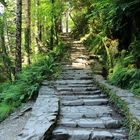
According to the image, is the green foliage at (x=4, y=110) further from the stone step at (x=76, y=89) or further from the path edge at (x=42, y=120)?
the stone step at (x=76, y=89)

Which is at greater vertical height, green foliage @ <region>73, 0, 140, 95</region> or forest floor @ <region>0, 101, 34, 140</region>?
green foliage @ <region>73, 0, 140, 95</region>

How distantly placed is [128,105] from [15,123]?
9.68ft

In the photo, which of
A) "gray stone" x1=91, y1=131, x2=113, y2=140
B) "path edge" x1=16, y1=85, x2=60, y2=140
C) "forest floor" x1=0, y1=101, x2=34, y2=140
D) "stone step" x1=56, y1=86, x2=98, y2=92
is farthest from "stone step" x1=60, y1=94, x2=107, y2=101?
"gray stone" x1=91, y1=131, x2=113, y2=140

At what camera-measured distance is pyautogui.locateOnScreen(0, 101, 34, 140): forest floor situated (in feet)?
23.1

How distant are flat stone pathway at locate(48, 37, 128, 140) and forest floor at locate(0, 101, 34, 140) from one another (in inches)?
38.6

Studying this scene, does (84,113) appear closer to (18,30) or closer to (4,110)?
(4,110)

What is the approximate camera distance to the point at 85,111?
7914mm

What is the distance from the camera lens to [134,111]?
6539 mm

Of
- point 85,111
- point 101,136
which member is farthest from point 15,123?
point 101,136

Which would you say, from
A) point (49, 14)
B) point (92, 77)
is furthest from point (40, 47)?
point (92, 77)

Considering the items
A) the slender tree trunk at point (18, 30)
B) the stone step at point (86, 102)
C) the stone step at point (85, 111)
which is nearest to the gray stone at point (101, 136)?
the stone step at point (85, 111)

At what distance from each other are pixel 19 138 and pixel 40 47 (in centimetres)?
1491

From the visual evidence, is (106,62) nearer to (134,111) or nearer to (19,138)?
(134,111)

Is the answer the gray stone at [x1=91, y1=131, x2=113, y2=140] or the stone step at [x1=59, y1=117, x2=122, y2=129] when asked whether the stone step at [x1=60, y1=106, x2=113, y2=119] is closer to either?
the stone step at [x1=59, y1=117, x2=122, y2=129]
